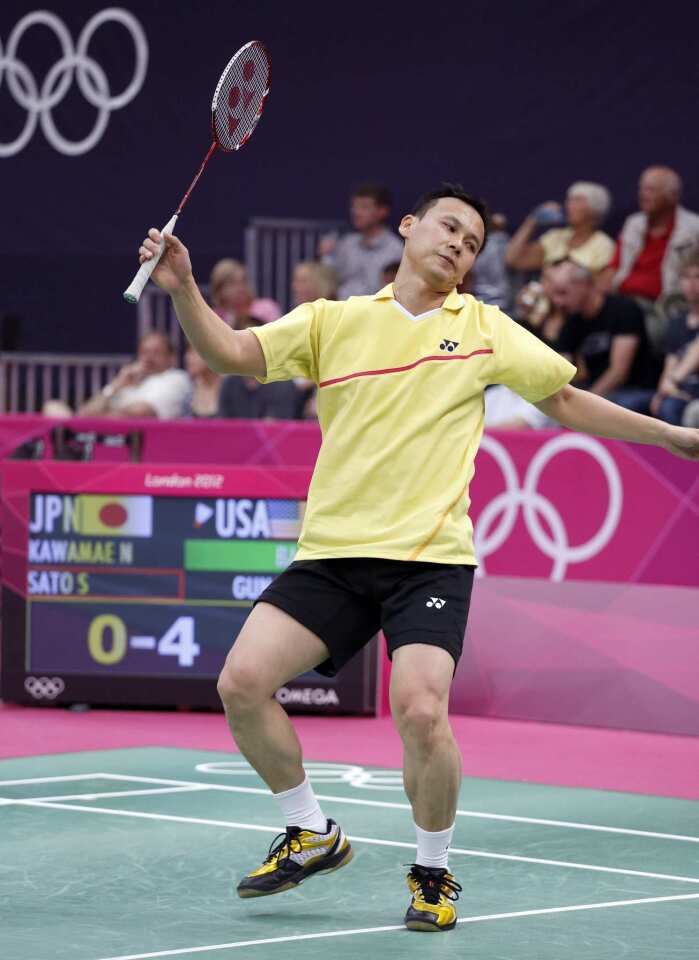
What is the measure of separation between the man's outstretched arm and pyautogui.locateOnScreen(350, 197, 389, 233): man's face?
7986 millimetres

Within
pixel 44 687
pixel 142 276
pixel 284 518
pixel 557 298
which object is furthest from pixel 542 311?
pixel 142 276

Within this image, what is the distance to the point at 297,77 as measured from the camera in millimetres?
15539

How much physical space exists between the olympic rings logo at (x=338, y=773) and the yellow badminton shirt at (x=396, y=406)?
2719mm

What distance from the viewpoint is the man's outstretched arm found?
18.7 ft

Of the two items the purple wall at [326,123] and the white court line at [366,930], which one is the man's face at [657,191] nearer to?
the purple wall at [326,123]

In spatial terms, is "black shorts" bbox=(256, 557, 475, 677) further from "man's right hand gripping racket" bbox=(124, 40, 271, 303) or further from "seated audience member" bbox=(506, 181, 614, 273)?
"seated audience member" bbox=(506, 181, 614, 273)

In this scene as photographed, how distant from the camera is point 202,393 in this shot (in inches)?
517

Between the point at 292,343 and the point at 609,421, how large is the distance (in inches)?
38.7

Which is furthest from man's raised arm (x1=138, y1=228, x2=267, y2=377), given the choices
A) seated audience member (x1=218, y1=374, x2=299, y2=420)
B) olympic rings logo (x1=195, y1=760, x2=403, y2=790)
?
seated audience member (x1=218, y1=374, x2=299, y2=420)

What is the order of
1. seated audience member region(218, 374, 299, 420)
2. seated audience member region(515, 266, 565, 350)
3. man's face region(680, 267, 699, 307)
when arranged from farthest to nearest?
seated audience member region(218, 374, 299, 420) → seated audience member region(515, 266, 565, 350) → man's face region(680, 267, 699, 307)

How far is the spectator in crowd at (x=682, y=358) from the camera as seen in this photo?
11.1m

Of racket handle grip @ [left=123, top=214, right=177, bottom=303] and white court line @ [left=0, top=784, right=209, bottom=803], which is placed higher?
racket handle grip @ [left=123, top=214, right=177, bottom=303]

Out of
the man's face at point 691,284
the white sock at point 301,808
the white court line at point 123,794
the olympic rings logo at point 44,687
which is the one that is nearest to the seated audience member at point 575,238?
the man's face at point 691,284

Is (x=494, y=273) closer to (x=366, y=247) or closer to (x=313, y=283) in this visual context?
(x=366, y=247)
